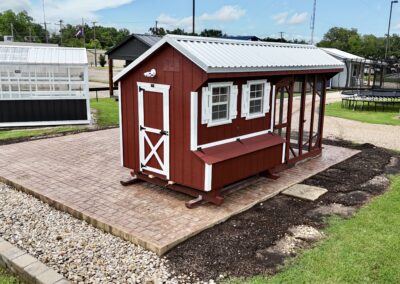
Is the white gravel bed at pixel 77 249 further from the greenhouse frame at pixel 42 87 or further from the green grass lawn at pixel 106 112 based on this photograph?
the green grass lawn at pixel 106 112

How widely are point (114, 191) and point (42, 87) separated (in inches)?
318

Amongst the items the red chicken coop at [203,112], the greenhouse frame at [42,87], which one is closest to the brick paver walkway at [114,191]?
the red chicken coop at [203,112]

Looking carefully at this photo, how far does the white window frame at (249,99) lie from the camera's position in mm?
7121

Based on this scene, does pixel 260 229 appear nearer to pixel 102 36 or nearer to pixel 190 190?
pixel 190 190

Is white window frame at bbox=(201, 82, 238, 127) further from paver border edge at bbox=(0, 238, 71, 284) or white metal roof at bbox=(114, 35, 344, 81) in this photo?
paver border edge at bbox=(0, 238, 71, 284)

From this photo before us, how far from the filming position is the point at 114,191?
7.24 meters

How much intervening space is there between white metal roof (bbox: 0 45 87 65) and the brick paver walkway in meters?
3.91

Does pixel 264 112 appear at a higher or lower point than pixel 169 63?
lower

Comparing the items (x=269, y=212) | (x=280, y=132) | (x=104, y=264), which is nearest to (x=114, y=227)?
(x=104, y=264)

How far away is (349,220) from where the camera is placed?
239 inches

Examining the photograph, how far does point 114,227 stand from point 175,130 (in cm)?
195

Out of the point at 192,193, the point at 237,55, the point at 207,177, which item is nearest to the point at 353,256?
the point at 207,177

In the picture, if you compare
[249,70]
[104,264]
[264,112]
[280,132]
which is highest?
[249,70]

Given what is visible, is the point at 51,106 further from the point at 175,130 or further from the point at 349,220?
the point at 349,220
